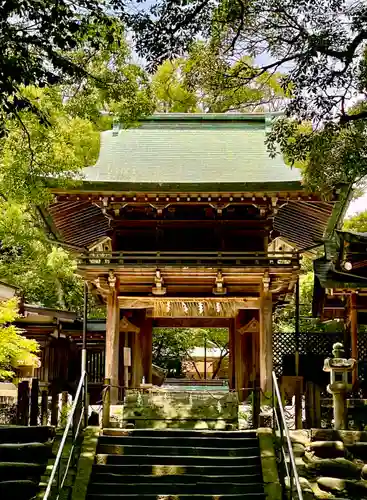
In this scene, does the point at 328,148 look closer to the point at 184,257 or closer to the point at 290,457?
the point at 290,457

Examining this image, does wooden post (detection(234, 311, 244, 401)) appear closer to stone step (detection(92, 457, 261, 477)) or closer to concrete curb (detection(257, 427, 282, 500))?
concrete curb (detection(257, 427, 282, 500))

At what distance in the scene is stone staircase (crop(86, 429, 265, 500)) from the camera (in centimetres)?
980

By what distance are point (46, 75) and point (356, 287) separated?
8384 millimetres

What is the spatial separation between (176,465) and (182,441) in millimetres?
948

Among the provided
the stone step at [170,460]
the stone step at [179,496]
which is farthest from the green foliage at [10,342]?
the stone step at [179,496]

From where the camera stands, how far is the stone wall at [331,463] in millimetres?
9867

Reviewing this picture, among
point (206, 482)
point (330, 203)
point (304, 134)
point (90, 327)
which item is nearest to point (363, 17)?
point (304, 134)

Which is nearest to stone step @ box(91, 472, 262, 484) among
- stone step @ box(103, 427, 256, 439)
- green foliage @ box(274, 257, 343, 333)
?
stone step @ box(103, 427, 256, 439)

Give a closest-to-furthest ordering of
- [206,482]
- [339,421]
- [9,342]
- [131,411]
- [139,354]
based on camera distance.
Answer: [206,482], [339,421], [9,342], [131,411], [139,354]

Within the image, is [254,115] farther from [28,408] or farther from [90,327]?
[28,408]

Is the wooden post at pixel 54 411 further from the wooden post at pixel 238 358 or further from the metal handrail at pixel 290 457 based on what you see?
the metal handrail at pixel 290 457

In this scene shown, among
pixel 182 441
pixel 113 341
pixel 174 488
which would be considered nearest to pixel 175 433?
pixel 182 441

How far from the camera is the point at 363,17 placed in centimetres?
867

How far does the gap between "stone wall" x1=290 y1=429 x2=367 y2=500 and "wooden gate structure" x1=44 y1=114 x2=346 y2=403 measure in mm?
2741
